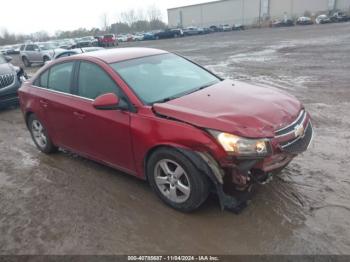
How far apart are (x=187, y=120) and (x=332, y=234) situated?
1780mm

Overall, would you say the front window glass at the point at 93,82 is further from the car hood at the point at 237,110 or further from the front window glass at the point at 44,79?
the front window glass at the point at 44,79

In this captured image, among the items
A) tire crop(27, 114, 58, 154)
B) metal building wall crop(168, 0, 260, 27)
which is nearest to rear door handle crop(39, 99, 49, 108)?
tire crop(27, 114, 58, 154)

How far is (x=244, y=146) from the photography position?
3256 mm

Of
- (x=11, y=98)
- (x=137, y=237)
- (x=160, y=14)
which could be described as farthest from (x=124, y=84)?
(x=160, y=14)

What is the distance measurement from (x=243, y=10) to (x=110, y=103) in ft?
313

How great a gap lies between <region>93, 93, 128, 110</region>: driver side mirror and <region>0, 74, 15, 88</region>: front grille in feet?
21.7

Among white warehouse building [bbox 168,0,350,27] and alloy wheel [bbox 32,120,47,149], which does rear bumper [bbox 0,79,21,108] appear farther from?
white warehouse building [bbox 168,0,350,27]

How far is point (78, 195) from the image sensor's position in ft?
14.1

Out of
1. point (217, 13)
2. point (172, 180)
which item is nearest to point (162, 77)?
point (172, 180)

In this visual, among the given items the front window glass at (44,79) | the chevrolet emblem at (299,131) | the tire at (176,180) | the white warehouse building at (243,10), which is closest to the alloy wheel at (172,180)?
the tire at (176,180)

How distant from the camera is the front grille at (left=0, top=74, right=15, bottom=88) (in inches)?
364

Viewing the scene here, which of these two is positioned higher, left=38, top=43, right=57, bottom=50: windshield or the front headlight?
the front headlight

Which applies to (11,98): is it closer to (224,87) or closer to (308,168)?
(224,87)

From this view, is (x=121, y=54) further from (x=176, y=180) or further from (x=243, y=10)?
(x=243, y=10)
